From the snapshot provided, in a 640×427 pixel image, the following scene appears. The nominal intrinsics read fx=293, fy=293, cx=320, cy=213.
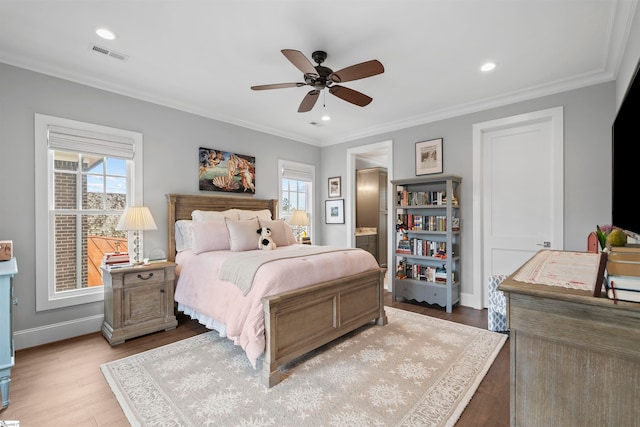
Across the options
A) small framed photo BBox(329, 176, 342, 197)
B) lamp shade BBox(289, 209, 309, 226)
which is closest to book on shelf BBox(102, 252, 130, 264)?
lamp shade BBox(289, 209, 309, 226)

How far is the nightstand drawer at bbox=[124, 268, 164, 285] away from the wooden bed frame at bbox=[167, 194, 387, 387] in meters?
0.56

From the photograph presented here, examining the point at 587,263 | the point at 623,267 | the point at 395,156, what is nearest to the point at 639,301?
the point at 623,267

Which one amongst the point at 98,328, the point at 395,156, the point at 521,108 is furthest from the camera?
the point at 395,156

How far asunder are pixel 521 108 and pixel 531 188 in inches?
38.8

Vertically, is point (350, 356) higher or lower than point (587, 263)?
lower

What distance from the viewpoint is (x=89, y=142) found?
10.3 ft

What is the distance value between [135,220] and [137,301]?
0.84m

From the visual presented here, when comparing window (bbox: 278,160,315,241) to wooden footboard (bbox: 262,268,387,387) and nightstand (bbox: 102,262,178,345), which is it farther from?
wooden footboard (bbox: 262,268,387,387)

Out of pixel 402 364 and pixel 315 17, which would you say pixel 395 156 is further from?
pixel 402 364

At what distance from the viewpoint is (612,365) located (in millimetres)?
964

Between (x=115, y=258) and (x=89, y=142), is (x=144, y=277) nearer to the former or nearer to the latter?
(x=115, y=258)

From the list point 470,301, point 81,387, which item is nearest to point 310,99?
point 81,387

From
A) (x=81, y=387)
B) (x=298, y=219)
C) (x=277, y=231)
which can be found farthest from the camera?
(x=298, y=219)

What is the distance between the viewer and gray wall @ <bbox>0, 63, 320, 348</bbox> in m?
2.73
